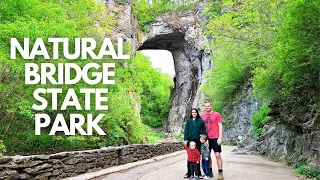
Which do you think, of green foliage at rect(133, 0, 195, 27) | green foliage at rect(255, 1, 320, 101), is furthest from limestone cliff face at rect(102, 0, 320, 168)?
green foliage at rect(255, 1, 320, 101)

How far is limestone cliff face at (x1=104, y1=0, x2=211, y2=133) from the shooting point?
43309 mm

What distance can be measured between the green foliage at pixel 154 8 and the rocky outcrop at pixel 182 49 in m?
0.86

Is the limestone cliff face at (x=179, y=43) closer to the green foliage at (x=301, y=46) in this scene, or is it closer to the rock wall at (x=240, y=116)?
the rock wall at (x=240, y=116)

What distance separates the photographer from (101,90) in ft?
47.0

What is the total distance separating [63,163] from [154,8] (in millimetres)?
46138

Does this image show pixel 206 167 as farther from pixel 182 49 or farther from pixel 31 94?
pixel 182 49

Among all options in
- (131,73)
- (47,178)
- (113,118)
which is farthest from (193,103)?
(47,178)

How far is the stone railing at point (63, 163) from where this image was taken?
6.18 metres

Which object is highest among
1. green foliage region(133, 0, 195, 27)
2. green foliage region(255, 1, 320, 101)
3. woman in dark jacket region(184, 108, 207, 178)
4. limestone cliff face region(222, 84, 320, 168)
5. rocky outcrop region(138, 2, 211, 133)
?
green foliage region(133, 0, 195, 27)

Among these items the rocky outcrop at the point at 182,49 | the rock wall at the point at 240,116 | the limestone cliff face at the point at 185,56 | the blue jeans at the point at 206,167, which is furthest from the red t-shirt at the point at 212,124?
the rocky outcrop at the point at 182,49

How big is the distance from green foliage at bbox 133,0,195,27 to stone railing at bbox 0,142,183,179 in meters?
40.0

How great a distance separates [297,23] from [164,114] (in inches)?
2071

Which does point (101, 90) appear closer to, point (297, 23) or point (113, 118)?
point (113, 118)

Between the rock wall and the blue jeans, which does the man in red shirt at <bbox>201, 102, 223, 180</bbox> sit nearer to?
the blue jeans
